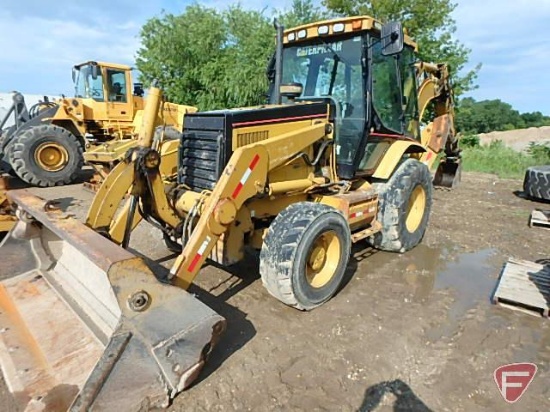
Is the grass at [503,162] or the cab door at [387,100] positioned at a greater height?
the cab door at [387,100]

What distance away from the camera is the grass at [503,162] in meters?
12.4

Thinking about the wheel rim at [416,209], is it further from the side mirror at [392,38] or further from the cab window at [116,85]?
the cab window at [116,85]

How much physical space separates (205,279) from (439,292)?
2.44 metres

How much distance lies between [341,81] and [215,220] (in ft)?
8.07

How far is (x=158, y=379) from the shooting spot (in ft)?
7.48

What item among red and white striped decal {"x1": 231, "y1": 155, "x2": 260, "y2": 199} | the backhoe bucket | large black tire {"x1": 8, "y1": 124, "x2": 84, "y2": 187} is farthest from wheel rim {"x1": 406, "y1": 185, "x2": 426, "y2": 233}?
large black tire {"x1": 8, "y1": 124, "x2": 84, "y2": 187}

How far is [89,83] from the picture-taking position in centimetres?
1047

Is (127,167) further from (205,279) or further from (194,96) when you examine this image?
(194,96)

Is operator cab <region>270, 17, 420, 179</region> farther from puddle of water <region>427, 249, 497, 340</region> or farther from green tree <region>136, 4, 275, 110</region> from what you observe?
green tree <region>136, 4, 275, 110</region>

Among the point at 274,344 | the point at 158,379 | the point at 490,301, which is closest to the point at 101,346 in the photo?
the point at 158,379

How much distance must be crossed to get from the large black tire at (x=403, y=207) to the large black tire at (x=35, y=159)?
7.93 m

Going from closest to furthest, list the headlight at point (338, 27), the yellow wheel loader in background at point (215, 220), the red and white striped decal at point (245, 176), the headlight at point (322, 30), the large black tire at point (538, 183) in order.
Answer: the yellow wheel loader in background at point (215, 220) < the red and white striped decal at point (245, 176) < the headlight at point (338, 27) < the headlight at point (322, 30) < the large black tire at point (538, 183)

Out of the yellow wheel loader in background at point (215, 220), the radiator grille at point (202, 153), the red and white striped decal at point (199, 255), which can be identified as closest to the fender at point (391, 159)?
the yellow wheel loader in background at point (215, 220)

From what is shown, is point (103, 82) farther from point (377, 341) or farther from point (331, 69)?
point (377, 341)
